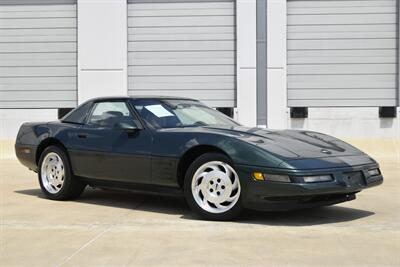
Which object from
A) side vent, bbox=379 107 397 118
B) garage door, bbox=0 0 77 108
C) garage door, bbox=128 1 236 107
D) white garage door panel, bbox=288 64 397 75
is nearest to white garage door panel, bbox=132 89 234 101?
garage door, bbox=128 1 236 107

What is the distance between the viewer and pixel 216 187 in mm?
5609

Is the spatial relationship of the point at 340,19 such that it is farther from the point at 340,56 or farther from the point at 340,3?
the point at 340,56

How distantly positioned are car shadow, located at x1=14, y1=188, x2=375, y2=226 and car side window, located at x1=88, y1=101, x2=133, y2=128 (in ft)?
3.14

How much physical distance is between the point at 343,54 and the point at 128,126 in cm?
1068

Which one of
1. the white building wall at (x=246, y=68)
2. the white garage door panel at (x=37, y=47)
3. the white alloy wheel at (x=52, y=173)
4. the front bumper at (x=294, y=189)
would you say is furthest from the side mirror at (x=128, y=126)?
the white garage door panel at (x=37, y=47)

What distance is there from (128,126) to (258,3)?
10.3 meters

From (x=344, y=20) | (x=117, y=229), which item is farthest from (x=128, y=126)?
(x=344, y=20)

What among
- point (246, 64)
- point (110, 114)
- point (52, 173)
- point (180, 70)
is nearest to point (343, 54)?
point (246, 64)

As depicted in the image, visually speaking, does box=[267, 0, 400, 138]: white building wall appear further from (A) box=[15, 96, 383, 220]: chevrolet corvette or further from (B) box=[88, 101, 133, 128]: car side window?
(B) box=[88, 101, 133, 128]: car side window

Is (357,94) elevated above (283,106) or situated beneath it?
elevated above

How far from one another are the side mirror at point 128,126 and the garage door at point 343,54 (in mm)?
9946

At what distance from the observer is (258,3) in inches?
621

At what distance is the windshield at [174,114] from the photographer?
6.34 m

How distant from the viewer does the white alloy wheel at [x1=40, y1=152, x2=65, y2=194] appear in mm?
7090
